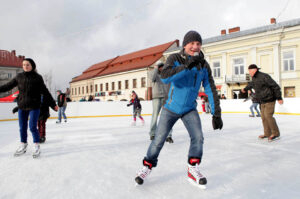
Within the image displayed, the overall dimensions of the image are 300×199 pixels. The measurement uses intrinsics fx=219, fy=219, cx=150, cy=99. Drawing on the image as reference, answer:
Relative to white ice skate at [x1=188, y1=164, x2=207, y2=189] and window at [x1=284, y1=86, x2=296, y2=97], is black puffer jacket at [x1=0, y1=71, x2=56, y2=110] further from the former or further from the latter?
window at [x1=284, y1=86, x2=296, y2=97]

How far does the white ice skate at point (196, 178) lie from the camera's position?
204 cm

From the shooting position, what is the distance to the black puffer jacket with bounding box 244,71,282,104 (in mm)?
4500

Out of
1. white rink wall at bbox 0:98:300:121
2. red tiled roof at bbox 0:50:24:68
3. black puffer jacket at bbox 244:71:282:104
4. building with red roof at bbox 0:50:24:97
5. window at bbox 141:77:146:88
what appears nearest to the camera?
black puffer jacket at bbox 244:71:282:104

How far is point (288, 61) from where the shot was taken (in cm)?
1944

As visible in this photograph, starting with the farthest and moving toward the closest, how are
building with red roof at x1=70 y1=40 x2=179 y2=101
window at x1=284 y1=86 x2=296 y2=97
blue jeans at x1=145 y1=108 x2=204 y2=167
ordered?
1. building with red roof at x1=70 y1=40 x2=179 y2=101
2. window at x1=284 y1=86 x2=296 y2=97
3. blue jeans at x1=145 y1=108 x2=204 y2=167

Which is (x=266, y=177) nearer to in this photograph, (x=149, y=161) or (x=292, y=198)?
(x=292, y=198)

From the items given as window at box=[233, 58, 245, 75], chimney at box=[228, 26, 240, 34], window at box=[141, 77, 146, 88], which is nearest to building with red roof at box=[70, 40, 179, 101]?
window at box=[141, 77, 146, 88]

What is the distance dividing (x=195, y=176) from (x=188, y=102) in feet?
2.36

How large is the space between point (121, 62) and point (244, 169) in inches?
1369

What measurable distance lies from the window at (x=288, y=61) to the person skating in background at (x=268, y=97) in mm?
17902

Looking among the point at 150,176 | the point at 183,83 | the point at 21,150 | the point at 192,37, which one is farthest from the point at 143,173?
the point at 21,150

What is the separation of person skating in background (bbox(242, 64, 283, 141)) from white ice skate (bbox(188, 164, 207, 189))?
3.02 meters

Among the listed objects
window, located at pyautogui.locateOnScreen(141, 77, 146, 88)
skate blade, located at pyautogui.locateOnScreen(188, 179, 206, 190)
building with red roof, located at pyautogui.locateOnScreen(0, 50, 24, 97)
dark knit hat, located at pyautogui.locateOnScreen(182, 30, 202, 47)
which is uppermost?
building with red roof, located at pyautogui.locateOnScreen(0, 50, 24, 97)

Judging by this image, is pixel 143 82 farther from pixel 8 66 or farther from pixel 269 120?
pixel 8 66
